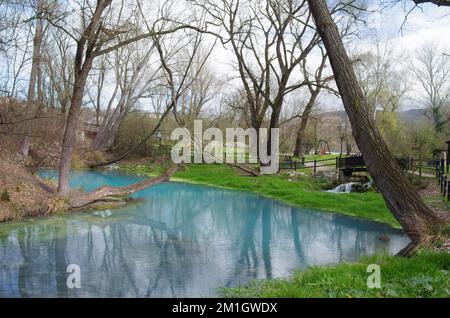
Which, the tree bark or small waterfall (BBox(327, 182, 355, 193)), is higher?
the tree bark

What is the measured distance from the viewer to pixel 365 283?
498cm

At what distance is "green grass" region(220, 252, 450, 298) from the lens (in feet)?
14.8

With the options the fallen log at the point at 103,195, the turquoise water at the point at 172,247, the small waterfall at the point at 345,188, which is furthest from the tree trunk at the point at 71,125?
the small waterfall at the point at 345,188

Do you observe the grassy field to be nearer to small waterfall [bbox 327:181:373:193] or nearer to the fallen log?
the fallen log

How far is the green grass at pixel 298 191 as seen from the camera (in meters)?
13.4

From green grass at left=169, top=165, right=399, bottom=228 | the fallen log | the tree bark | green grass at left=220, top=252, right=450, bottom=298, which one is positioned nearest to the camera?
green grass at left=220, top=252, right=450, bottom=298

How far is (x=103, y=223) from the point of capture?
36.0ft

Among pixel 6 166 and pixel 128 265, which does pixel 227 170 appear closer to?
pixel 6 166

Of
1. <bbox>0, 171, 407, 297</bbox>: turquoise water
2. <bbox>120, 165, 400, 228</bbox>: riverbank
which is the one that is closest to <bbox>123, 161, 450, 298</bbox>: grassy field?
<bbox>0, 171, 407, 297</bbox>: turquoise water

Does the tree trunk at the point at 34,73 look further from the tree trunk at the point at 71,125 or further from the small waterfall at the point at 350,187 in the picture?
the small waterfall at the point at 350,187

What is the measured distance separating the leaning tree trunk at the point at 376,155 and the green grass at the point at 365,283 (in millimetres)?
669

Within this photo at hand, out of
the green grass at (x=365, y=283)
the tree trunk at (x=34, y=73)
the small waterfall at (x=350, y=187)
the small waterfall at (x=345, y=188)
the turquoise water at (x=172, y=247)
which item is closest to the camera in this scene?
the green grass at (x=365, y=283)

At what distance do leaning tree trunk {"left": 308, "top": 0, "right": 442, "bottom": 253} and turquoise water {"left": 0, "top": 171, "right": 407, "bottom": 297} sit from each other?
1.90 meters
